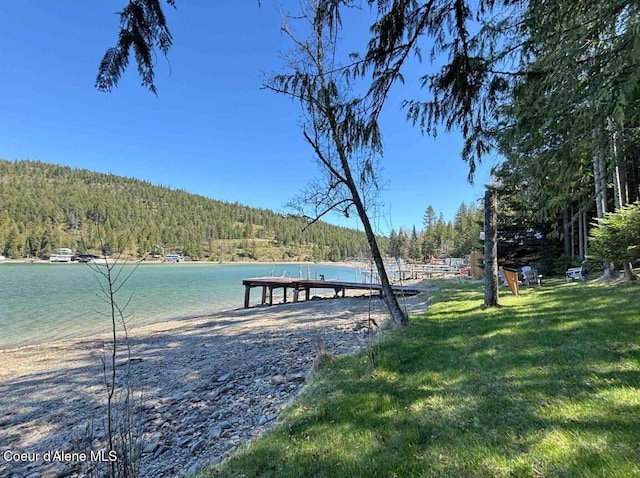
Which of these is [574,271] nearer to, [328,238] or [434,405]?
[434,405]

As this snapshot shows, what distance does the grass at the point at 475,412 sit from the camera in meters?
2.01

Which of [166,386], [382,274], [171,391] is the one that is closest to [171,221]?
[166,386]

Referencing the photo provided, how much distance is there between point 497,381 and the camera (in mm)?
3162

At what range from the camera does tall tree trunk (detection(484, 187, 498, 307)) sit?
23.7ft

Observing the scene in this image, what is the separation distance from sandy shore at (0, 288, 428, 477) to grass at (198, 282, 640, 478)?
809 mm

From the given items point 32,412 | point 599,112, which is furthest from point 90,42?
point 32,412

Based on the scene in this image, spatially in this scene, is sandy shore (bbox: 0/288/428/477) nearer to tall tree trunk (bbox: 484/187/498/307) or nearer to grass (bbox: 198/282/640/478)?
grass (bbox: 198/282/640/478)

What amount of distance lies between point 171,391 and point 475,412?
15.6 ft

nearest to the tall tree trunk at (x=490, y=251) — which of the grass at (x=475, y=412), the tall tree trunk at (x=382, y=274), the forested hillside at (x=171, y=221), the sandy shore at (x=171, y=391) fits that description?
the tall tree trunk at (x=382, y=274)

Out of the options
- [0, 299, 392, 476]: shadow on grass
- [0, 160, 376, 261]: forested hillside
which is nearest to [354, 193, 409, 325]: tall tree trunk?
[0, 299, 392, 476]: shadow on grass

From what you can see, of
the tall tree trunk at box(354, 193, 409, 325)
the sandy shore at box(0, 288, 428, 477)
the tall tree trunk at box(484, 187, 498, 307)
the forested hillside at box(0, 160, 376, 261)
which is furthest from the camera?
the forested hillside at box(0, 160, 376, 261)

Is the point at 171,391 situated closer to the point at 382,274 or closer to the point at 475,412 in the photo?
the point at 382,274

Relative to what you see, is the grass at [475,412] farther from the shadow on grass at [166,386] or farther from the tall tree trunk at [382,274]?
the tall tree trunk at [382,274]

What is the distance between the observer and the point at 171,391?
5371 mm
